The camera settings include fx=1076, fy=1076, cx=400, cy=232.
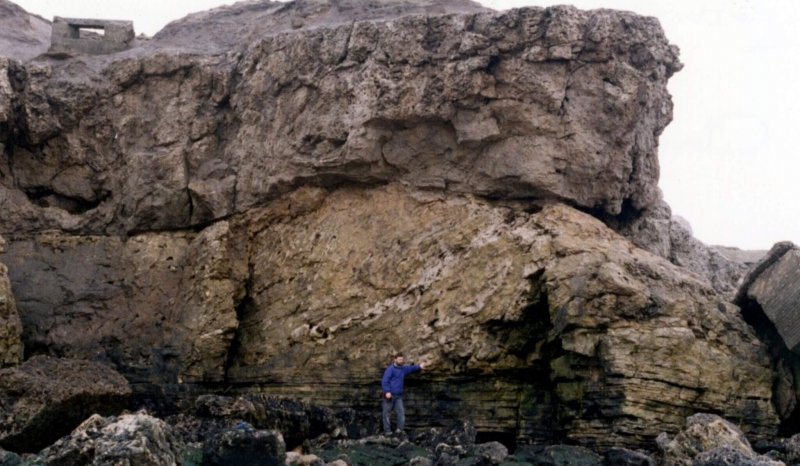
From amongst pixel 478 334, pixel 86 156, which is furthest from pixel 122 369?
pixel 478 334

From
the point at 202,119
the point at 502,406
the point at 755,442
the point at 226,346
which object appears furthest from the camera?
the point at 202,119

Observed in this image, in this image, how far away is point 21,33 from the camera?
28.6 meters

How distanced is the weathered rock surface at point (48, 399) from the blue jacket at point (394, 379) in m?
4.76

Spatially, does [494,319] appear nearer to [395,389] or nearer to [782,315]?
[395,389]

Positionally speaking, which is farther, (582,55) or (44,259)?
(44,259)

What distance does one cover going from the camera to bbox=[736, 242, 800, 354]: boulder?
19812 millimetres

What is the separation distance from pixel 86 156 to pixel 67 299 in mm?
3692

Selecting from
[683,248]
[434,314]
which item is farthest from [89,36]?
[683,248]

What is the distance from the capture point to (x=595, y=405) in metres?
19.5

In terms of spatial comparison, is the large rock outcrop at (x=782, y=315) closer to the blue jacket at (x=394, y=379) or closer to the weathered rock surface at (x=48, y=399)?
the blue jacket at (x=394, y=379)

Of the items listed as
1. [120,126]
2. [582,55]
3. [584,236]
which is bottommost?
[584,236]

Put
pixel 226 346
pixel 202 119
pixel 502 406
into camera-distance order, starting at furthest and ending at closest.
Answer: pixel 202 119 → pixel 226 346 → pixel 502 406

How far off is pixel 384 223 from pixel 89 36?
32.4ft

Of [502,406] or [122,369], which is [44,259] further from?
[502,406]
